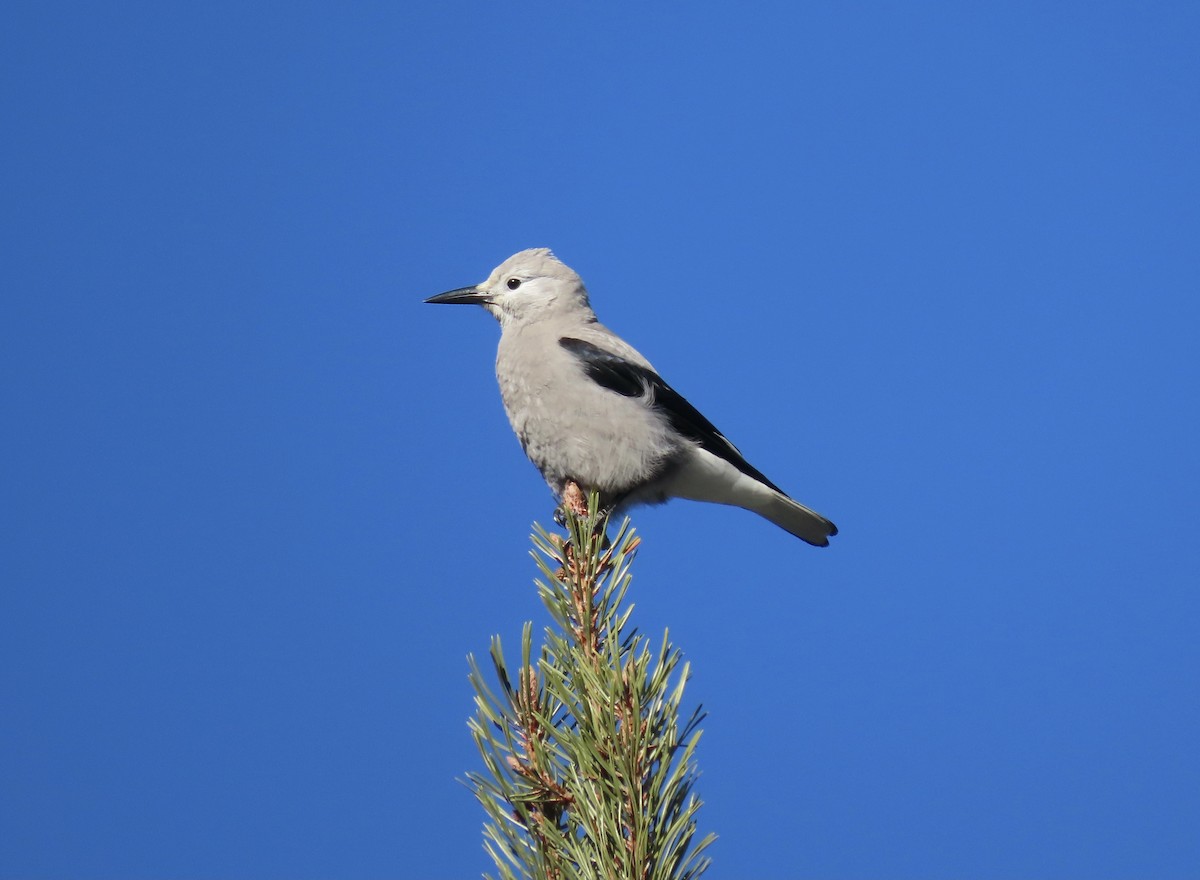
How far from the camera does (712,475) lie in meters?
4.48

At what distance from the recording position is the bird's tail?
4723 millimetres

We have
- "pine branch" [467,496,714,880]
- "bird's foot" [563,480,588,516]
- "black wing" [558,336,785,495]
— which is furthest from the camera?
"black wing" [558,336,785,495]

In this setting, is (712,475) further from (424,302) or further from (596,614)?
(596,614)

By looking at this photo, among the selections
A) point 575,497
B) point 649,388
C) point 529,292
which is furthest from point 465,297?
point 575,497

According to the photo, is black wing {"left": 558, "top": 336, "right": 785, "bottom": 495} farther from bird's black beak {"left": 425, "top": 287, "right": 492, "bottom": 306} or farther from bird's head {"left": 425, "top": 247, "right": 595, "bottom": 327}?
bird's black beak {"left": 425, "top": 287, "right": 492, "bottom": 306}

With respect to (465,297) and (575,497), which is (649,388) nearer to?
(575,497)

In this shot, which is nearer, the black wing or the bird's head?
the black wing

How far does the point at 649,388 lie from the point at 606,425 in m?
0.32

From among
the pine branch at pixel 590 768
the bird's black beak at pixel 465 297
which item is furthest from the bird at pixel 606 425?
the pine branch at pixel 590 768

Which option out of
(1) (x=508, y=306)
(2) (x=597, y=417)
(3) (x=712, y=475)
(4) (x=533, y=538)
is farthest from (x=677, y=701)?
(1) (x=508, y=306)

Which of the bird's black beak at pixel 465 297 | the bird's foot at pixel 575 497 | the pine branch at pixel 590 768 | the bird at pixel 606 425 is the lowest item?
the pine branch at pixel 590 768

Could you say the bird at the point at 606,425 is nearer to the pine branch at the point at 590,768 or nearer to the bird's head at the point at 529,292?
the bird's head at the point at 529,292

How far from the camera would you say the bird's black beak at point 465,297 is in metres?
5.07

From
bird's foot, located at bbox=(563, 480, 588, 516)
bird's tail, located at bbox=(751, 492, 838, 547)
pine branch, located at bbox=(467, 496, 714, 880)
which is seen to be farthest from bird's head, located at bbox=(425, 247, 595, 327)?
pine branch, located at bbox=(467, 496, 714, 880)
